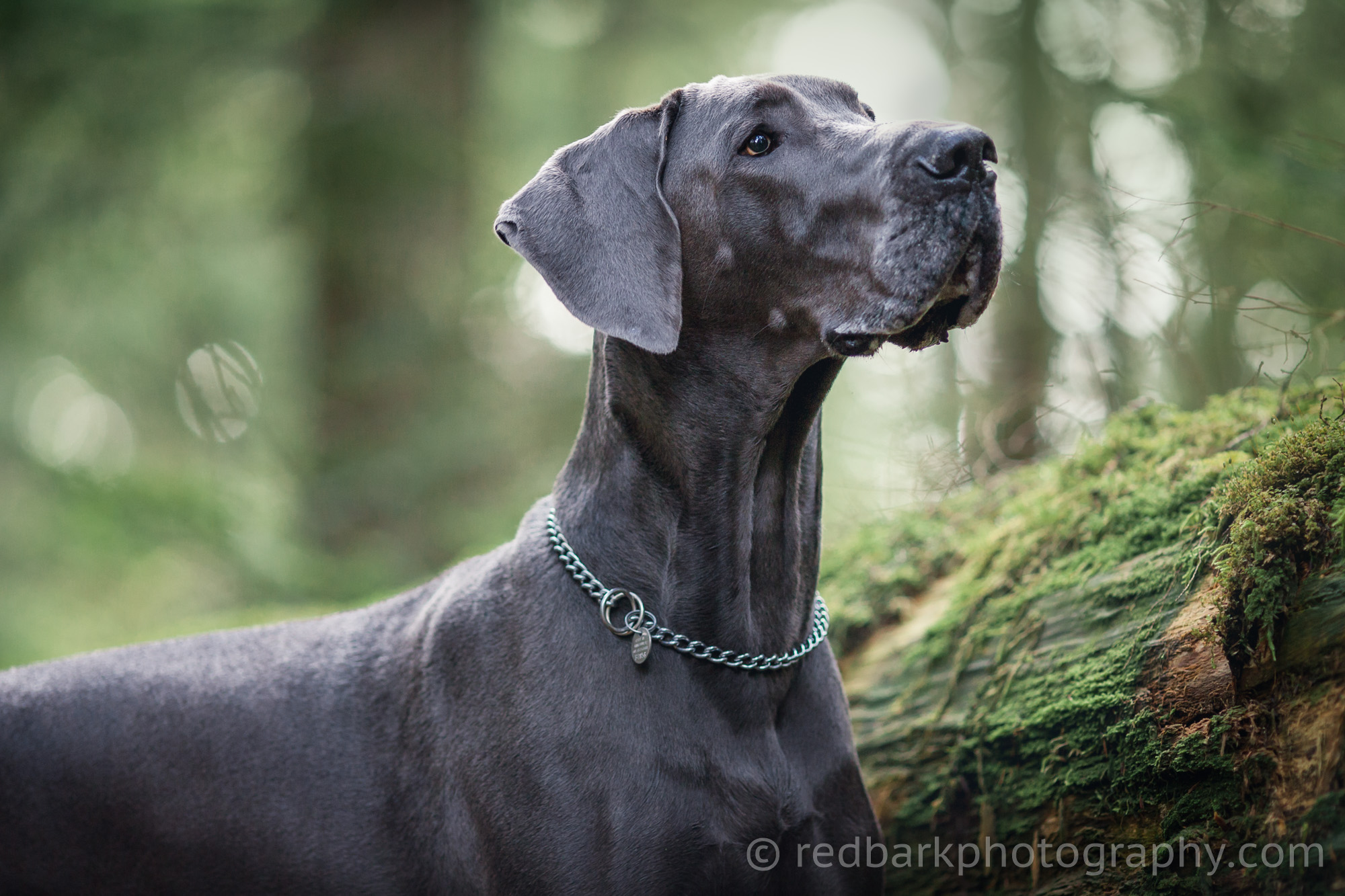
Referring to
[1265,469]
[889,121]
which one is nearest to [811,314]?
[889,121]

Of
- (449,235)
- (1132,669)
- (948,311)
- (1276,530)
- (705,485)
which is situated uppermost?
(449,235)

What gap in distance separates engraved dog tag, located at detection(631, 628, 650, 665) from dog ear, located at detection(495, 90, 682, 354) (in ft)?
2.71

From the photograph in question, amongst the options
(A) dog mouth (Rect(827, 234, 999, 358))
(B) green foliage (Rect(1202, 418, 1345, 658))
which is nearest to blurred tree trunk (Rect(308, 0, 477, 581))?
(A) dog mouth (Rect(827, 234, 999, 358))

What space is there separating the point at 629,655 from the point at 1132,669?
5.03ft

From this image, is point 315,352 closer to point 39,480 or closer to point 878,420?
point 39,480

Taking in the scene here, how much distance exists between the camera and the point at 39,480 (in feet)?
32.3

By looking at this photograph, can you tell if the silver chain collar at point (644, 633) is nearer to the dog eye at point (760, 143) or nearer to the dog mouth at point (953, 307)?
the dog mouth at point (953, 307)

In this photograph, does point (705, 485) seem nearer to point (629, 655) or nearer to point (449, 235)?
point (629, 655)

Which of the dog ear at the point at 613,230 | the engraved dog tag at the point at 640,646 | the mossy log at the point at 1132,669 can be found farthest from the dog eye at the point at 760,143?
the mossy log at the point at 1132,669

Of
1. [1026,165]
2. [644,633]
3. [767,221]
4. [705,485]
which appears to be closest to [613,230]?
[767,221]

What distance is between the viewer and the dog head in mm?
2635

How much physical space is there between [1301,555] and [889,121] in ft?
5.39

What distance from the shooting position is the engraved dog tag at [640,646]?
9.11 ft

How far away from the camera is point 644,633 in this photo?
111 inches
